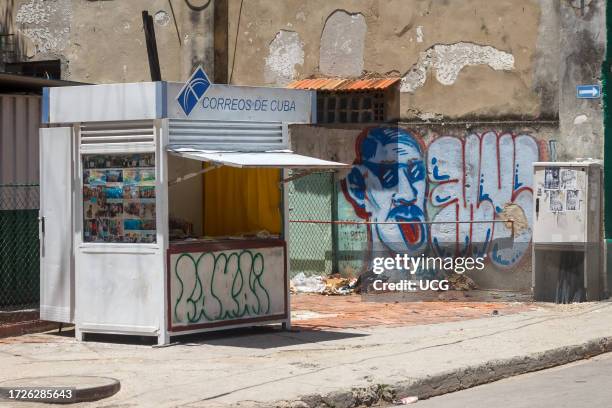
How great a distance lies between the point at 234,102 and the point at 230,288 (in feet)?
6.95

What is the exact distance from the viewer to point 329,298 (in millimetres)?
17859

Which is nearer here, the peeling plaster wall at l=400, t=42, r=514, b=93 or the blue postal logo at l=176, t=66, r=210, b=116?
the blue postal logo at l=176, t=66, r=210, b=116

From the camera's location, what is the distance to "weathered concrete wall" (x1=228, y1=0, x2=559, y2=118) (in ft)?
58.0

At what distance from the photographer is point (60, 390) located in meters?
9.33

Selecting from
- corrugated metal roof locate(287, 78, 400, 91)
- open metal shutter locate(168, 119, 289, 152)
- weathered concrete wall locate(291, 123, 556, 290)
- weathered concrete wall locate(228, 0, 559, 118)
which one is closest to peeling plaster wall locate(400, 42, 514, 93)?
weathered concrete wall locate(228, 0, 559, 118)

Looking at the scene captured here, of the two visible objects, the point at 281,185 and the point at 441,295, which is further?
the point at 441,295

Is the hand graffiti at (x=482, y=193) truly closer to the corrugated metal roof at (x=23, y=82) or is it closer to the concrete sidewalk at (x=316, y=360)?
the concrete sidewalk at (x=316, y=360)

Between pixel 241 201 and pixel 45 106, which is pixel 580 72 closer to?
pixel 241 201

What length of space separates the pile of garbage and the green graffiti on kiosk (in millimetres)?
4978

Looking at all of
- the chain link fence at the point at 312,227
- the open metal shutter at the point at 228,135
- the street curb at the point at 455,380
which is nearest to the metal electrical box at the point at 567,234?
the street curb at the point at 455,380

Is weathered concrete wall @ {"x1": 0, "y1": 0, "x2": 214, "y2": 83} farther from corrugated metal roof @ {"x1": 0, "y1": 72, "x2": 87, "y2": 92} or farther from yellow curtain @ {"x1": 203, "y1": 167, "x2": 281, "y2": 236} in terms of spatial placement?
yellow curtain @ {"x1": 203, "y1": 167, "x2": 281, "y2": 236}

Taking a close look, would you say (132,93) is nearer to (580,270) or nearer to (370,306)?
(370,306)

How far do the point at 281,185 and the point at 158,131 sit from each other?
203cm

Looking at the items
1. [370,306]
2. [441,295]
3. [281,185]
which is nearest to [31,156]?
[281,185]
